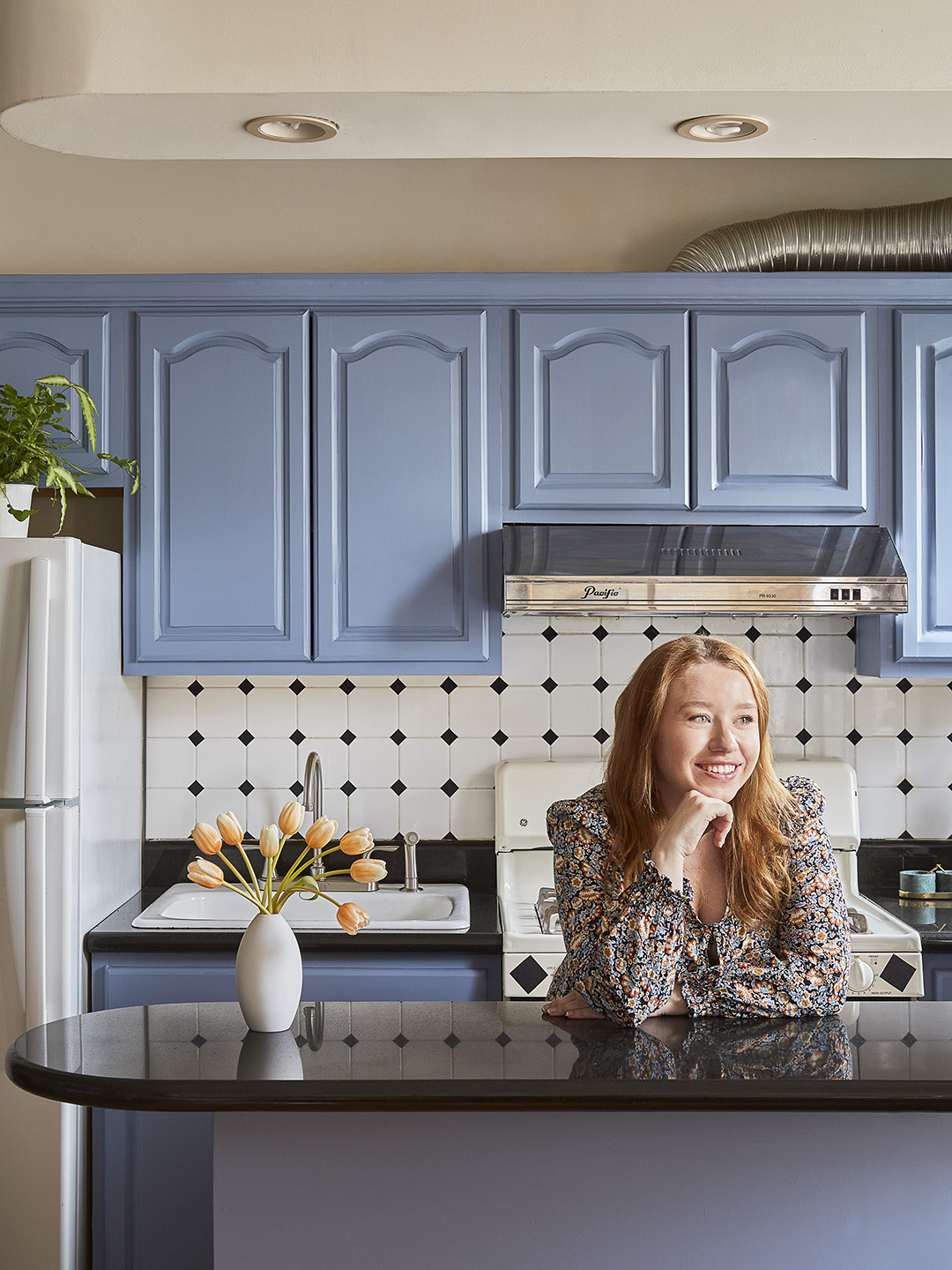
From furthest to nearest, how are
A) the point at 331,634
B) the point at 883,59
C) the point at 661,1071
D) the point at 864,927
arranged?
the point at 331,634 → the point at 864,927 → the point at 883,59 → the point at 661,1071

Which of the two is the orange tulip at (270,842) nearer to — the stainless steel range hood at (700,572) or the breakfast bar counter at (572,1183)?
the breakfast bar counter at (572,1183)

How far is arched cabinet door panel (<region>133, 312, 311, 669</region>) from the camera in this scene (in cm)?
303

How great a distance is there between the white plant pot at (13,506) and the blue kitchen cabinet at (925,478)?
214cm

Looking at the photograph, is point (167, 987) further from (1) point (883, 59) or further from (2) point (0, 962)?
(1) point (883, 59)

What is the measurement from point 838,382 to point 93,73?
1893 millimetres

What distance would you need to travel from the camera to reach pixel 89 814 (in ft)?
9.11

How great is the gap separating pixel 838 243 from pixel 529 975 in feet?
6.62

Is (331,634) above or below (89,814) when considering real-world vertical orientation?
above

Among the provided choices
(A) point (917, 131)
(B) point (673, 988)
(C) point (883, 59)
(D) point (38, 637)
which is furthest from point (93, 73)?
(B) point (673, 988)

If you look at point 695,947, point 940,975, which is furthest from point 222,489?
point 940,975

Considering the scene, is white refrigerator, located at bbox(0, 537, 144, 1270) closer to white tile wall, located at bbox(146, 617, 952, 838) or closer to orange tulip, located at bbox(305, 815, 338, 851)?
white tile wall, located at bbox(146, 617, 952, 838)

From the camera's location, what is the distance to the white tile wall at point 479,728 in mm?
3383

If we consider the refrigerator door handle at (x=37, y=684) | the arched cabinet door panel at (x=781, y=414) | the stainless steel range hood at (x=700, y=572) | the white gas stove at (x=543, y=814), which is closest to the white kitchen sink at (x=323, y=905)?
the white gas stove at (x=543, y=814)

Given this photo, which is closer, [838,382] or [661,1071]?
[661,1071]
